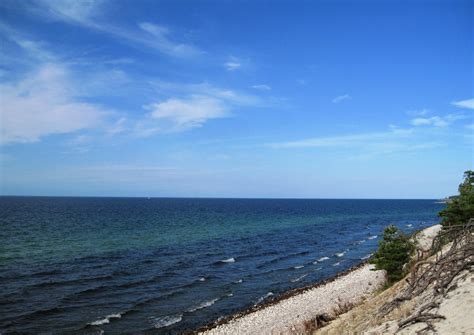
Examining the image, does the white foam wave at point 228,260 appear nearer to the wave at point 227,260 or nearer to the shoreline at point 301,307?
the wave at point 227,260

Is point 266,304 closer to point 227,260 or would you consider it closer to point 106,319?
point 106,319

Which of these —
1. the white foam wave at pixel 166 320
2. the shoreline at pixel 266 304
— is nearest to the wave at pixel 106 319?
the white foam wave at pixel 166 320

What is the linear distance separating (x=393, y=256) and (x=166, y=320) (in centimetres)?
1498

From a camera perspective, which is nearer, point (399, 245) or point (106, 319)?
point (399, 245)

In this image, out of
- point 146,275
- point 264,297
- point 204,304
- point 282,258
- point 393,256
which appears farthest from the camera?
point 282,258

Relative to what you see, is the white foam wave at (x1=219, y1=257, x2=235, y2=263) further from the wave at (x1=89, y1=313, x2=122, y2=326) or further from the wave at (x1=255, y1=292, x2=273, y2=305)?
the wave at (x1=89, y1=313, x2=122, y2=326)

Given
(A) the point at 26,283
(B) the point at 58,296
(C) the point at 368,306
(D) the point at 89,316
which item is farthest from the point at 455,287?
(A) the point at 26,283

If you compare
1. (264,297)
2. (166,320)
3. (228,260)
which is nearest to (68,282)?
(166,320)

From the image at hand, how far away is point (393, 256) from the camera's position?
21.9 m

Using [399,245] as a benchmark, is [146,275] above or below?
below

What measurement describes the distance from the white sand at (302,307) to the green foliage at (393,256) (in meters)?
3.18

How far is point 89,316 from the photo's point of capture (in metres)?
25.6

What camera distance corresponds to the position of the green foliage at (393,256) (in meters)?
21.8

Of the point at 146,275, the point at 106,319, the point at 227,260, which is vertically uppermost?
the point at 227,260
